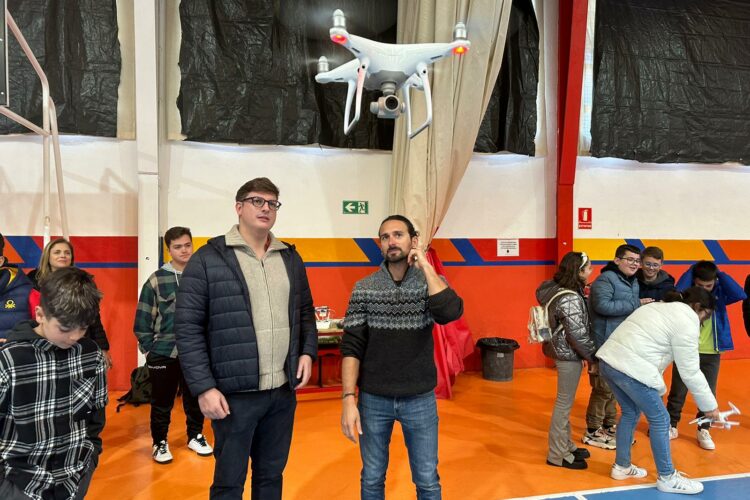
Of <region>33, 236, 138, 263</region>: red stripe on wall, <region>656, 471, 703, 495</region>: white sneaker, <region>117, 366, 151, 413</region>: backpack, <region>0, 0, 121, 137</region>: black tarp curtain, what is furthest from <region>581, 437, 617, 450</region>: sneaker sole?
<region>0, 0, 121, 137</region>: black tarp curtain

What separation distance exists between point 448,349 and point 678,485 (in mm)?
2075

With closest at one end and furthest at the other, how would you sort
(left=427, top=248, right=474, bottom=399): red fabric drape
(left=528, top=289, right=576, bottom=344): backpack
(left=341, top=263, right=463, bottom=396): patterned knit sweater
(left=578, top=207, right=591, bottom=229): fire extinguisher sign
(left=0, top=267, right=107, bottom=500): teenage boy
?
(left=0, top=267, right=107, bottom=500): teenage boy < (left=341, top=263, right=463, bottom=396): patterned knit sweater < (left=528, top=289, right=576, bottom=344): backpack < (left=427, top=248, right=474, bottom=399): red fabric drape < (left=578, top=207, right=591, bottom=229): fire extinguisher sign

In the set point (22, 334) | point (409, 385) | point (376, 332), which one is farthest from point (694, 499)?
point (22, 334)

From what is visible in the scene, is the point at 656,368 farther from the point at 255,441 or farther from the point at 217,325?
the point at 217,325

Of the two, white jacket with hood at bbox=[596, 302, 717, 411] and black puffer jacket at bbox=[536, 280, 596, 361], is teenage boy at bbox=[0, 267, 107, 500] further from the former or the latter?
white jacket with hood at bbox=[596, 302, 717, 411]

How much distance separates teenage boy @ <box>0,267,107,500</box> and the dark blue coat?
3.55m

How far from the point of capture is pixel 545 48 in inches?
207

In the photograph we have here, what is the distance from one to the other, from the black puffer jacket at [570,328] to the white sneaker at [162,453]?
2414 mm

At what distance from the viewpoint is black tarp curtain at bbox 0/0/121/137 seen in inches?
166

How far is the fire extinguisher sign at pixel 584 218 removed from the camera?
17.7 feet

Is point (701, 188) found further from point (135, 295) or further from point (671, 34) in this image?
point (135, 295)

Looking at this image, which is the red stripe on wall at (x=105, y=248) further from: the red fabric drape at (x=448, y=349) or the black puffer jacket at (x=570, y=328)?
the black puffer jacket at (x=570, y=328)

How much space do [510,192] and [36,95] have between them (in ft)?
14.4

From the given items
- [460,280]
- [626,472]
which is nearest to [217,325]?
[626,472]
